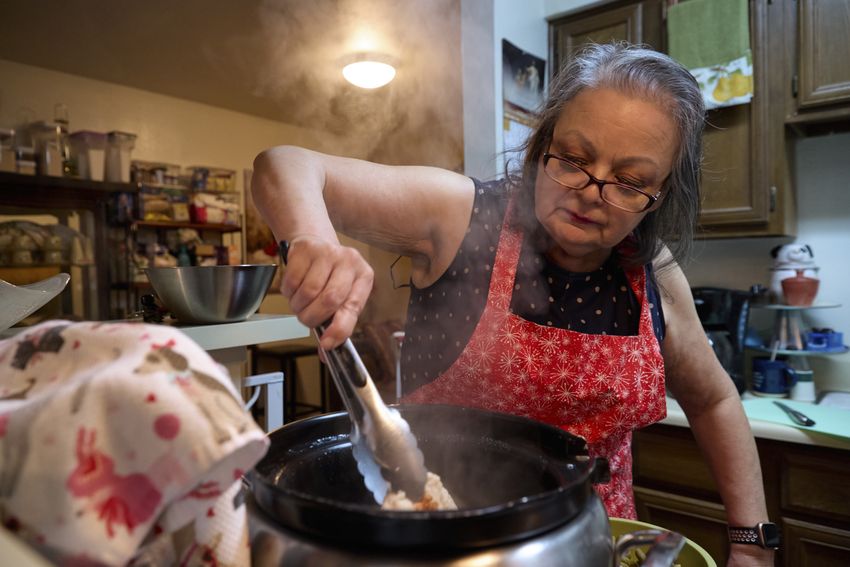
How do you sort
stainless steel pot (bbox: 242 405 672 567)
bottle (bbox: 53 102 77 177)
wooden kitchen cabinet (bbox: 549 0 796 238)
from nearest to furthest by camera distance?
stainless steel pot (bbox: 242 405 672 567)
wooden kitchen cabinet (bbox: 549 0 796 238)
bottle (bbox: 53 102 77 177)

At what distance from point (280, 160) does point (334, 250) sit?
11.2 inches

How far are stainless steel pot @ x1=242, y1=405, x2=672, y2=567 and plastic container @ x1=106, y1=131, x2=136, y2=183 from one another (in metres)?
3.78

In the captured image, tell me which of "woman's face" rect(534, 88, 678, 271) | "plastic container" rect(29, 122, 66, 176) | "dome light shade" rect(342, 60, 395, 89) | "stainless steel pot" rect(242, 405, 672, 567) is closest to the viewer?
"stainless steel pot" rect(242, 405, 672, 567)

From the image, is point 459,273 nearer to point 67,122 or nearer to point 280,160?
point 280,160

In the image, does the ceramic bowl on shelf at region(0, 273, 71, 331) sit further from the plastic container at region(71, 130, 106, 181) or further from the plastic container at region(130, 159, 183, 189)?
the plastic container at region(130, 159, 183, 189)

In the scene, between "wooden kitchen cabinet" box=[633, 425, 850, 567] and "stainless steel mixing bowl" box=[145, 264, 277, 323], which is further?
"wooden kitchen cabinet" box=[633, 425, 850, 567]

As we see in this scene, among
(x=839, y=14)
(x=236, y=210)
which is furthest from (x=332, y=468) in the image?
(x=236, y=210)

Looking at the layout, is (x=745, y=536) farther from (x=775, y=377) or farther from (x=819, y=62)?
(x=819, y=62)

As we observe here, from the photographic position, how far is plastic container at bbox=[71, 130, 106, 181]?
3.65 m

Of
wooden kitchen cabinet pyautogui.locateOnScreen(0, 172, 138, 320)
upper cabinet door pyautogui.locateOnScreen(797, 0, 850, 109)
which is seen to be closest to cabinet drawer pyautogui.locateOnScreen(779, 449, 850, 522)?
upper cabinet door pyautogui.locateOnScreen(797, 0, 850, 109)

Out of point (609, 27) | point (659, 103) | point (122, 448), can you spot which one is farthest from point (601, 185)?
point (609, 27)

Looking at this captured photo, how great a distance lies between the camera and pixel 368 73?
1807 millimetres

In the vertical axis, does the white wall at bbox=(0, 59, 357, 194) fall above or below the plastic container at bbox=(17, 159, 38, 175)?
above

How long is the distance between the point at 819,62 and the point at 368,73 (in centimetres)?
157
